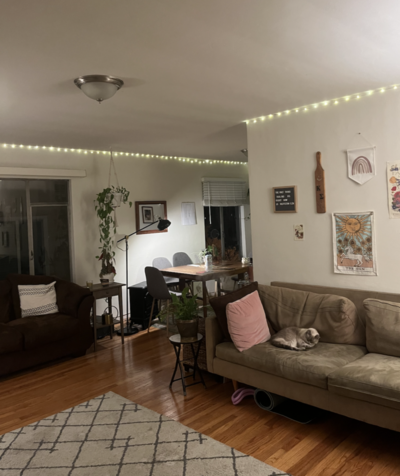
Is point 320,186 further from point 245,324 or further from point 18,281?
point 18,281

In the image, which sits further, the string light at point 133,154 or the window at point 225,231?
the window at point 225,231

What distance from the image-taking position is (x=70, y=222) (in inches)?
227

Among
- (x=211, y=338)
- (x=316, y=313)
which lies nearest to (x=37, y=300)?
(x=211, y=338)

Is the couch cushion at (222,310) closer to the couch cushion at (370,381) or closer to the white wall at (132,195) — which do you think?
the couch cushion at (370,381)

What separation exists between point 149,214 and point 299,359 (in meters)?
4.15

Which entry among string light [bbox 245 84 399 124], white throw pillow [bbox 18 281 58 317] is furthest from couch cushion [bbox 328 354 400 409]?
white throw pillow [bbox 18 281 58 317]

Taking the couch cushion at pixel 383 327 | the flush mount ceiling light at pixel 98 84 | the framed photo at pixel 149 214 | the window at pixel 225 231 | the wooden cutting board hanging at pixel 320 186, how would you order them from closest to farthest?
the flush mount ceiling light at pixel 98 84 → the couch cushion at pixel 383 327 → the wooden cutting board hanging at pixel 320 186 → the framed photo at pixel 149 214 → the window at pixel 225 231

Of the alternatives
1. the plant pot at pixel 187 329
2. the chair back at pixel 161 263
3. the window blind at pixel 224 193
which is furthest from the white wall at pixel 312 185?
the window blind at pixel 224 193

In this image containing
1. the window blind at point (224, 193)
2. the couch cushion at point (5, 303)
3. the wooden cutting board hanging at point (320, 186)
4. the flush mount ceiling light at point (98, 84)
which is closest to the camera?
the flush mount ceiling light at point (98, 84)

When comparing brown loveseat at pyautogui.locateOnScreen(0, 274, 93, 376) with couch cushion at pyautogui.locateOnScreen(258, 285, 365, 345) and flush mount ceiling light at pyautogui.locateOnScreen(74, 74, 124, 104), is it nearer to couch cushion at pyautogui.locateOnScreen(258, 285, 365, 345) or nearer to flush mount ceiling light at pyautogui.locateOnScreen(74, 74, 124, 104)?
couch cushion at pyautogui.locateOnScreen(258, 285, 365, 345)

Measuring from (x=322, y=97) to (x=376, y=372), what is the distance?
2243mm

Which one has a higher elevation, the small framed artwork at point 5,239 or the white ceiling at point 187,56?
the white ceiling at point 187,56

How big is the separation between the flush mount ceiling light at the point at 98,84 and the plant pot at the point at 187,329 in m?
1.91

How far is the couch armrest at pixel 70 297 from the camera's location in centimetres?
464
